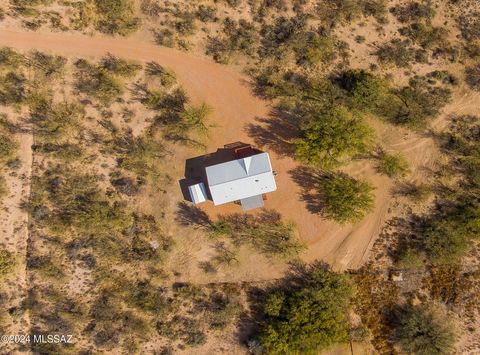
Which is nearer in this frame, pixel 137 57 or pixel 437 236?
pixel 437 236

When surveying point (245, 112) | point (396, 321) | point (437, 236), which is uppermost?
point (245, 112)

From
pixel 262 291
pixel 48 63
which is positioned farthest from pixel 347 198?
pixel 48 63

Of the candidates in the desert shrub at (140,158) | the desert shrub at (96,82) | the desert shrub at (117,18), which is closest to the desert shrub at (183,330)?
the desert shrub at (140,158)

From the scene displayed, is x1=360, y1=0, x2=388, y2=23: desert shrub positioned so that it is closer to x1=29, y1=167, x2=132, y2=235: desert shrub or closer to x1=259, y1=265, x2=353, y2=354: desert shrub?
x1=259, y1=265, x2=353, y2=354: desert shrub

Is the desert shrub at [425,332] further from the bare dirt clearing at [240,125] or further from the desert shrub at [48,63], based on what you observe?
the desert shrub at [48,63]

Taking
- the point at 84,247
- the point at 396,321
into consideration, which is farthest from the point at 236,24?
the point at 396,321

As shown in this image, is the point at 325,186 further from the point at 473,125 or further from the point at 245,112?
the point at 473,125
